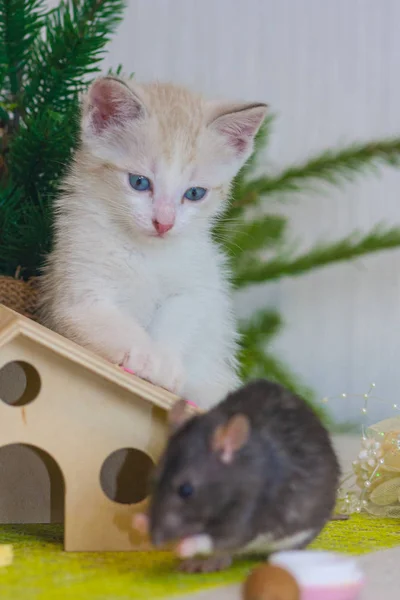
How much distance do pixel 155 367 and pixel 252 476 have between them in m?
0.27

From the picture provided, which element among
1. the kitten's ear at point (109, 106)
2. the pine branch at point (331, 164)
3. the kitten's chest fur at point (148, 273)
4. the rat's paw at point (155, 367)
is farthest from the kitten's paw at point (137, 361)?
the pine branch at point (331, 164)

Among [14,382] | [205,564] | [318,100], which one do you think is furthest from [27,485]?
[318,100]

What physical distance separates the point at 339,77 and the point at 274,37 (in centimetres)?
20

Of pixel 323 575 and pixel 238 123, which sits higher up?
pixel 238 123

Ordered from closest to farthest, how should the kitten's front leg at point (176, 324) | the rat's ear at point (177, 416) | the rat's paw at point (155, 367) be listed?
the rat's ear at point (177, 416), the rat's paw at point (155, 367), the kitten's front leg at point (176, 324)

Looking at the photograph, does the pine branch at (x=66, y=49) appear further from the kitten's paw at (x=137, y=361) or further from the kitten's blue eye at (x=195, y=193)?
the kitten's paw at (x=137, y=361)

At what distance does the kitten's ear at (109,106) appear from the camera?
1044 mm

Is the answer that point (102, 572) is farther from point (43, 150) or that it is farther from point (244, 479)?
point (43, 150)

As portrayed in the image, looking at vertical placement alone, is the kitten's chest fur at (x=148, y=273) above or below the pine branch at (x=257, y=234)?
below

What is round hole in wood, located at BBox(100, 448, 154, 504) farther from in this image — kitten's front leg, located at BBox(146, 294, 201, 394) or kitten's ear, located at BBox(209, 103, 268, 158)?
kitten's ear, located at BBox(209, 103, 268, 158)

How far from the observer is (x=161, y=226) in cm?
102

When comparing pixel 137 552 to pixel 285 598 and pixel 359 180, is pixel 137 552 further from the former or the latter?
pixel 359 180

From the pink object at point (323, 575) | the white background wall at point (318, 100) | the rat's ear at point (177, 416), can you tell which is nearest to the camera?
the pink object at point (323, 575)

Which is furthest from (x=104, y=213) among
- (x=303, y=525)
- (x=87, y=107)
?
(x=303, y=525)
